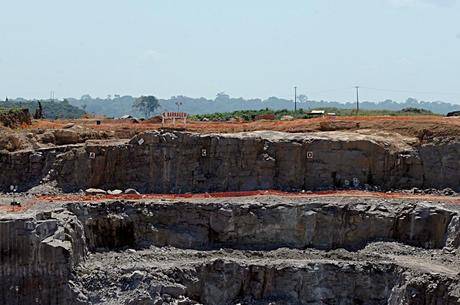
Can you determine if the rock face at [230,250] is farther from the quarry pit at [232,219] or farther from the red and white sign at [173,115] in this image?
the red and white sign at [173,115]

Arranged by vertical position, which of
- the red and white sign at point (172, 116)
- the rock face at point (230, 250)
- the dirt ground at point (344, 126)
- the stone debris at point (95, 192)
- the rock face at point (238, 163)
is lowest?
the rock face at point (230, 250)

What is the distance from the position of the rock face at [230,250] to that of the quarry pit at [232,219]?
0.05 m

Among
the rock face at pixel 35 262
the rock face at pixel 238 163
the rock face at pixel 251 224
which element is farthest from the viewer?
the rock face at pixel 238 163

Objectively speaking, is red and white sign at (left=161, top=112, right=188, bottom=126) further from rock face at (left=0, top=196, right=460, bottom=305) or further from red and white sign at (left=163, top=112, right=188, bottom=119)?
rock face at (left=0, top=196, right=460, bottom=305)

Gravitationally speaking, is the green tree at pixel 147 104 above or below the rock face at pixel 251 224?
above

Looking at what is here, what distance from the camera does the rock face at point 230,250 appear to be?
24.9m

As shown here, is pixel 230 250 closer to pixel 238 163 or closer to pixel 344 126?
pixel 238 163

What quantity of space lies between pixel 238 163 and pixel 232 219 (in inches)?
218

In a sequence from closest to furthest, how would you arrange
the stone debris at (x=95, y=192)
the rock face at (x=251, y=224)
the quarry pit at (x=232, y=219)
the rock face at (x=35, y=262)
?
the rock face at (x=35, y=262) < the quarry pit at (x=232, y=219) < the rock face at (x=251, y=224) < the stone debris at (x=95, y=192)

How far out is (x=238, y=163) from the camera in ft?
113

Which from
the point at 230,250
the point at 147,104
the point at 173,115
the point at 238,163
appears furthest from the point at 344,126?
the point at 147,104

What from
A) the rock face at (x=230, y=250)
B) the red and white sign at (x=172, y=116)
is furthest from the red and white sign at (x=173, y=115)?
the rock face at (x=230, y=250)

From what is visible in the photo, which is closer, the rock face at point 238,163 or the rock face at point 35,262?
the rock face at point 35,262

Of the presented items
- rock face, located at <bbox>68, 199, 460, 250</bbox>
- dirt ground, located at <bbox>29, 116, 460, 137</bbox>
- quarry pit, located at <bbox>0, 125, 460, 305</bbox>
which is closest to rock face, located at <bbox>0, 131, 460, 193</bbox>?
quarry pit, located at <bbox>0, 125, 460, 305</bbox>
